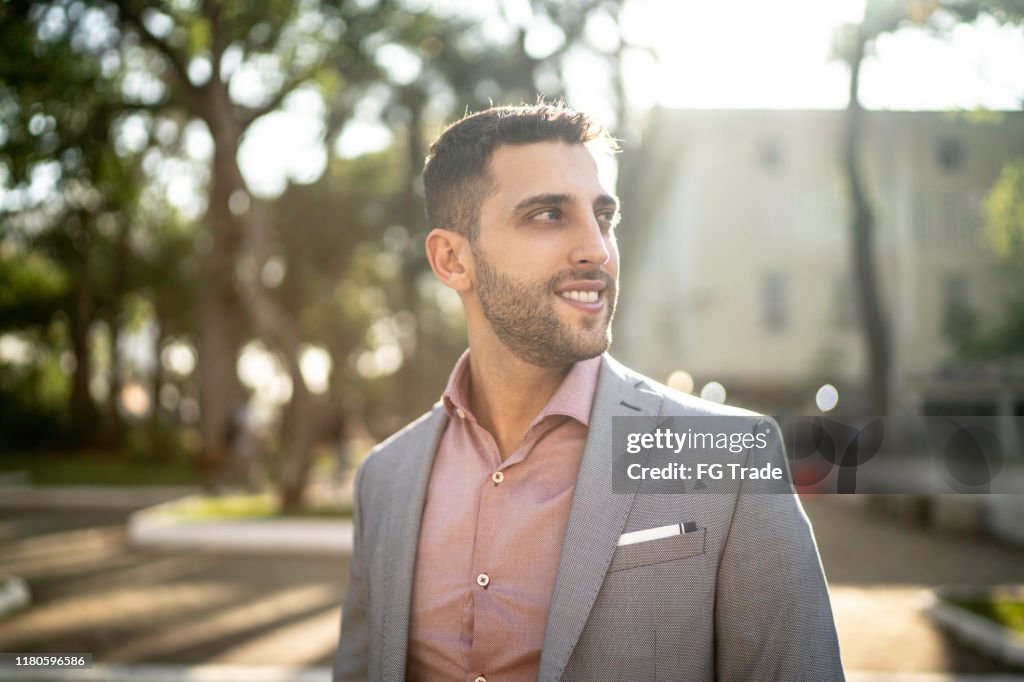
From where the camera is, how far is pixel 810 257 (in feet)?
106

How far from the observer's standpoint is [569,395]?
2678mm

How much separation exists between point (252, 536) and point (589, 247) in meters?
11.6

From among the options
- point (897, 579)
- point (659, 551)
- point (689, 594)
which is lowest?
point (897, 579)

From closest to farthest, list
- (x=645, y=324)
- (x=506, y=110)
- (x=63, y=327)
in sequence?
1. (x=506, y=110)
2. (x=645, y=324)
3. (x=63, y=327)

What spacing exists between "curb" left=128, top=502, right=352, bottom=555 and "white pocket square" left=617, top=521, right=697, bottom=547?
10.5m

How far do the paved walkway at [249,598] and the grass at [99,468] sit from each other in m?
8.57

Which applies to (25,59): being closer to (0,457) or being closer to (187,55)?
(187,55)

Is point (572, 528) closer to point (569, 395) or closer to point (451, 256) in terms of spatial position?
point (569, 395)

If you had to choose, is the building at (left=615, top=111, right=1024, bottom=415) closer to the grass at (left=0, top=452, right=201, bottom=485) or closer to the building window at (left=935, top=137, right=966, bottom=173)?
the building window at (left=935, top=137, right=966, bottom=173)

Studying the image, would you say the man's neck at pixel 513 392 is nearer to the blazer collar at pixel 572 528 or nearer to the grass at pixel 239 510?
the blazer collar at pixel 572 528

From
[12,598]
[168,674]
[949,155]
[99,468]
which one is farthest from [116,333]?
[168,674]

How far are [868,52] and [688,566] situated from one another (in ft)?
56.1

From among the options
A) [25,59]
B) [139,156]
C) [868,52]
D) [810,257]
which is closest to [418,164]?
[139,156]

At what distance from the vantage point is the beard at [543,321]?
2.63m
